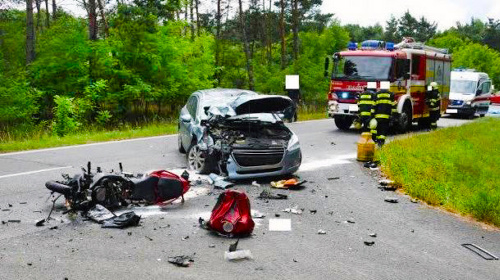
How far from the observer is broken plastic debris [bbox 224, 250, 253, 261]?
495 centimetres

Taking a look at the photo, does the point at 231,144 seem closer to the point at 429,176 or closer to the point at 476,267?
the point at 429,176

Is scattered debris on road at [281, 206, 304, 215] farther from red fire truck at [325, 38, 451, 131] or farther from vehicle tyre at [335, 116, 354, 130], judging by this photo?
vehicle tyre at [335, 116, 354, 130]

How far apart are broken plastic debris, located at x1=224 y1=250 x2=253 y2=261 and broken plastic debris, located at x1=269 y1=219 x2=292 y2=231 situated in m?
1.04

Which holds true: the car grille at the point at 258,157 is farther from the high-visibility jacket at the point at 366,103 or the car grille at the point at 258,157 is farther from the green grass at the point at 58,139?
the green grass at the point at 58,139

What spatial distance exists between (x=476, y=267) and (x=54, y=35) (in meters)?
18.8

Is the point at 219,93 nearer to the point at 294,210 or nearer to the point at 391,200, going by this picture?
the point at 294,210

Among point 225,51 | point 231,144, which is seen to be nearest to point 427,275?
point 231,144

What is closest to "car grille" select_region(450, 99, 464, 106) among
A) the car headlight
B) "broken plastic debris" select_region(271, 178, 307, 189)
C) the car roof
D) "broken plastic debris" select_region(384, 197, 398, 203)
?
the car roof

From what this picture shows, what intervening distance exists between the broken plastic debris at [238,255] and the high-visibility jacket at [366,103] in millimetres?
9272

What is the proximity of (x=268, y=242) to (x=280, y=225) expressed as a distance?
26.4 inches

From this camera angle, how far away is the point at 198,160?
920cm

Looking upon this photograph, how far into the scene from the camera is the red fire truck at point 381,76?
50.7 feet

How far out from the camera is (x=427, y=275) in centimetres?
462

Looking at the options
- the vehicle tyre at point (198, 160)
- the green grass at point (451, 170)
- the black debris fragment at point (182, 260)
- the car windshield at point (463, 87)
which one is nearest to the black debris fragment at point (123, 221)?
the black debris fragment at point (182, 260)
